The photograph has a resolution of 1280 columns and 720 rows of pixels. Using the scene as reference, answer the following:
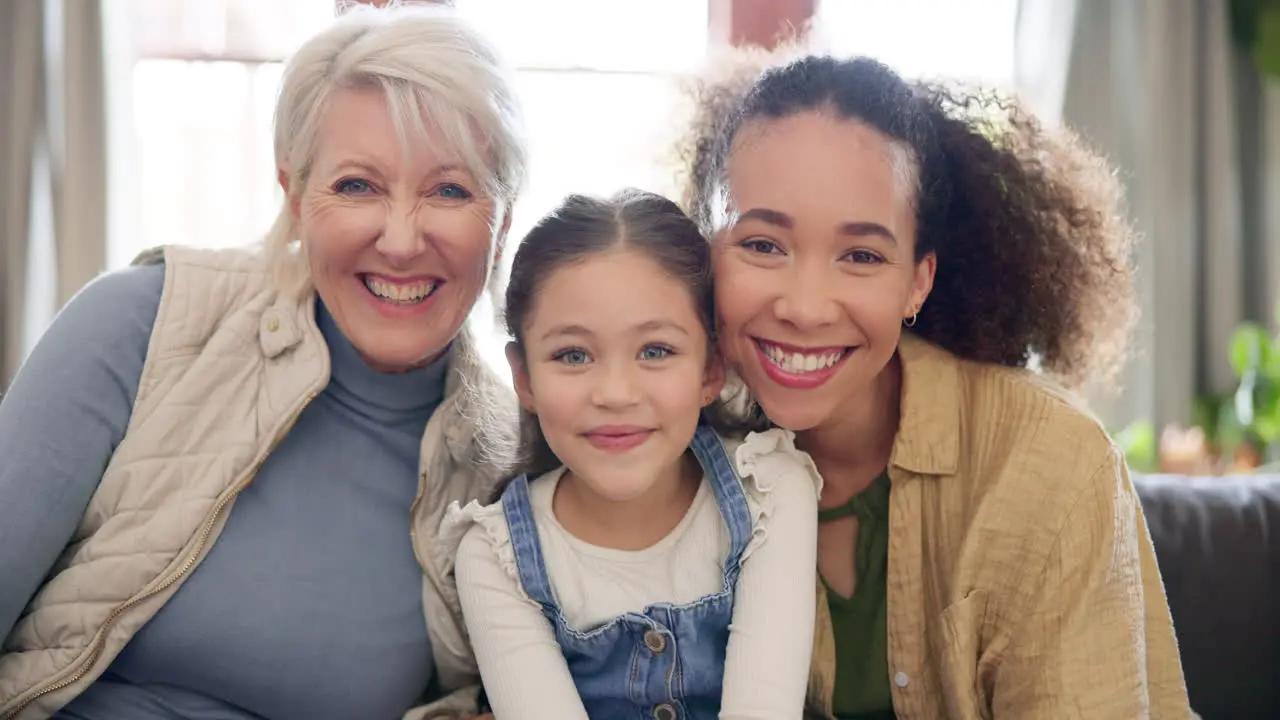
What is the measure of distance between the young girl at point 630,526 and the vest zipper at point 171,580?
28 centimetres

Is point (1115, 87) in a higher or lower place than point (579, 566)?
higher

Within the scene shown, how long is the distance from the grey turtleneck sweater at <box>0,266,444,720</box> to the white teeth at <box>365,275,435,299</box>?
0.71 feet

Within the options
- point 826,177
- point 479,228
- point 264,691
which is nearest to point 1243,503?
point 826,177

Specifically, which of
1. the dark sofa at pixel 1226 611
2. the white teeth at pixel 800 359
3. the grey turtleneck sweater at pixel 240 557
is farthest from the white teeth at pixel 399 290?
the dark sofa at pixel 1226 611

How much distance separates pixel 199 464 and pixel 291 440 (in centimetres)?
14

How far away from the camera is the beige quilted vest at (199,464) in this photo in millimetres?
1503

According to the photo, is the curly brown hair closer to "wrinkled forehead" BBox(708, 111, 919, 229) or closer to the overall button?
"wrinkled forehead" BBox(708, 111, 919, 229)

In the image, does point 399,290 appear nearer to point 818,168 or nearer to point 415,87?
point 415,87

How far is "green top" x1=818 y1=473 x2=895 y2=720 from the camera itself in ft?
5.32

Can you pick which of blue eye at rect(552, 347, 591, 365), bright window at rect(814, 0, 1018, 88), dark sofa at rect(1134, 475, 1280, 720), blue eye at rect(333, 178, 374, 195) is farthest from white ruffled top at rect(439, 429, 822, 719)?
bright window at rect(814, 0, 1018, 88)

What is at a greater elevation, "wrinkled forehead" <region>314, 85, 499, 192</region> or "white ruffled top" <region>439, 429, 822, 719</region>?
"wrinkled forehead" <region>314, 85, 499, 192</region>

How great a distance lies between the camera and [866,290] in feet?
4.96

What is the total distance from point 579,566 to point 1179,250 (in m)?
2.69

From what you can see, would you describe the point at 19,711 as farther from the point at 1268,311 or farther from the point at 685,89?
the point at 1268,311
